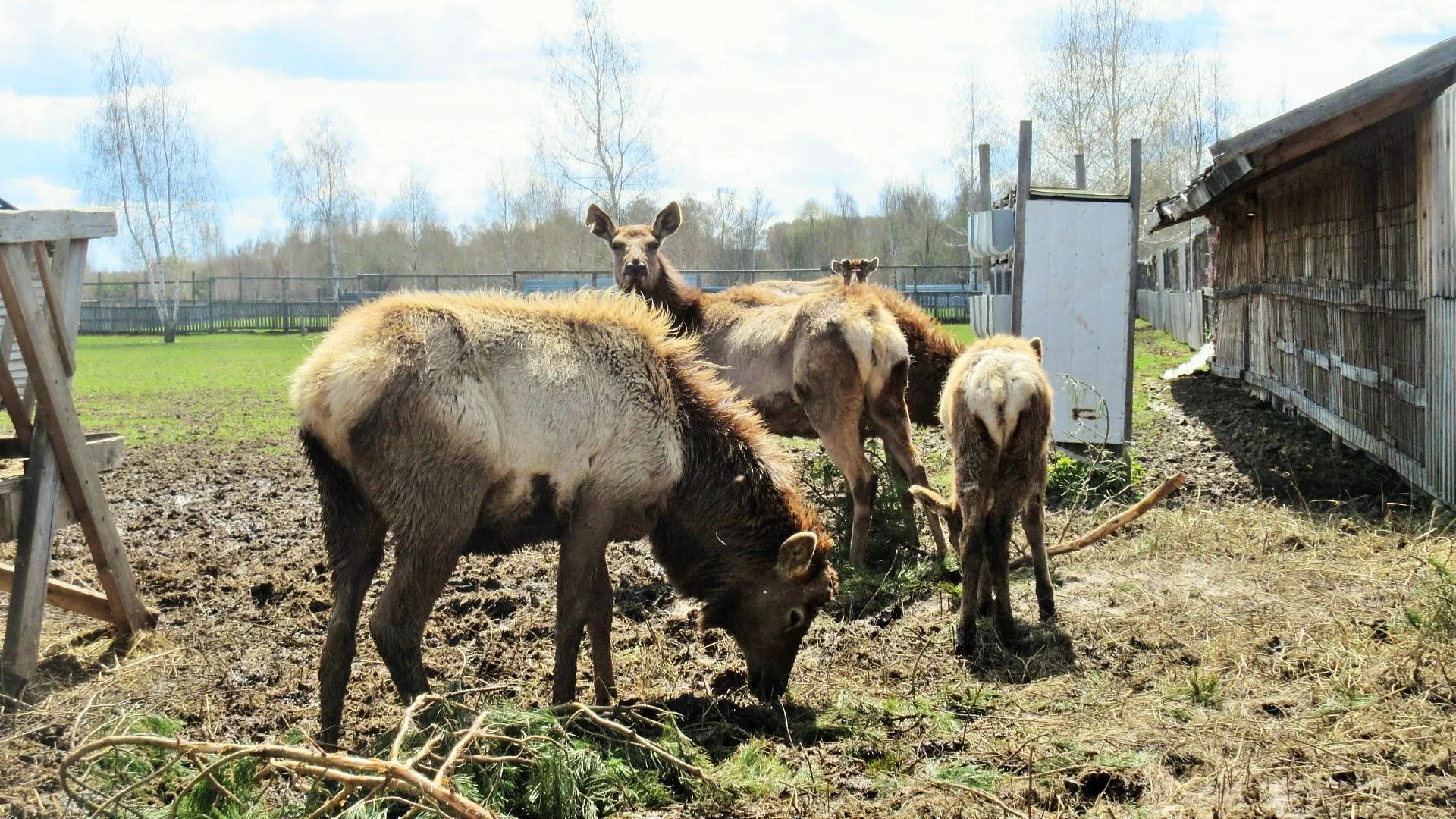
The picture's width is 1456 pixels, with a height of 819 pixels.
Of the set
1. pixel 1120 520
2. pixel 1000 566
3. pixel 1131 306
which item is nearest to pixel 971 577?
pixel 1000 566

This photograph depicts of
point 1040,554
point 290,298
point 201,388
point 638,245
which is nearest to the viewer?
point 1040,554

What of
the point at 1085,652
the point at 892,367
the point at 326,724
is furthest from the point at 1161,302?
the point at 326,724

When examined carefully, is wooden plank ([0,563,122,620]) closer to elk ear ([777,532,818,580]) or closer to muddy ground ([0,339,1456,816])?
muddy ground ([0,339,1456,816])

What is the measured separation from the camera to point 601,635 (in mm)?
5449

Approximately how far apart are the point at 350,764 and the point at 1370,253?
933 cm

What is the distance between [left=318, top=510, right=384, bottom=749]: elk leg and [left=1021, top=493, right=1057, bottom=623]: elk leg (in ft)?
11.6

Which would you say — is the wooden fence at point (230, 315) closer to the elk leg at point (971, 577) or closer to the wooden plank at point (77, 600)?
the wooden plank at point (77, 600)

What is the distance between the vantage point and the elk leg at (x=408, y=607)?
15.4 ft

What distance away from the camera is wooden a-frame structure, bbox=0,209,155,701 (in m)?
5.36

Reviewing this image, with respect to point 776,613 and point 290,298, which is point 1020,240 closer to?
point 776,613

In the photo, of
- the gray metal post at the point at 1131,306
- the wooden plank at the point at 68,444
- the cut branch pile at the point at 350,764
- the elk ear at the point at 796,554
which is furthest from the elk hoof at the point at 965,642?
the gray metal post at the point at 1131,306

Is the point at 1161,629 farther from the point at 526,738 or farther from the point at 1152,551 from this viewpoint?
the point at 526,738

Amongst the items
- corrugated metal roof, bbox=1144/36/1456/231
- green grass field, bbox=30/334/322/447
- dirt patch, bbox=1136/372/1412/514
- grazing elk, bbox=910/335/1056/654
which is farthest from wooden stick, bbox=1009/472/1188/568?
green grass field, bbox=30/334/322/447

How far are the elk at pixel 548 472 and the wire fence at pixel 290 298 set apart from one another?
32978 mm
